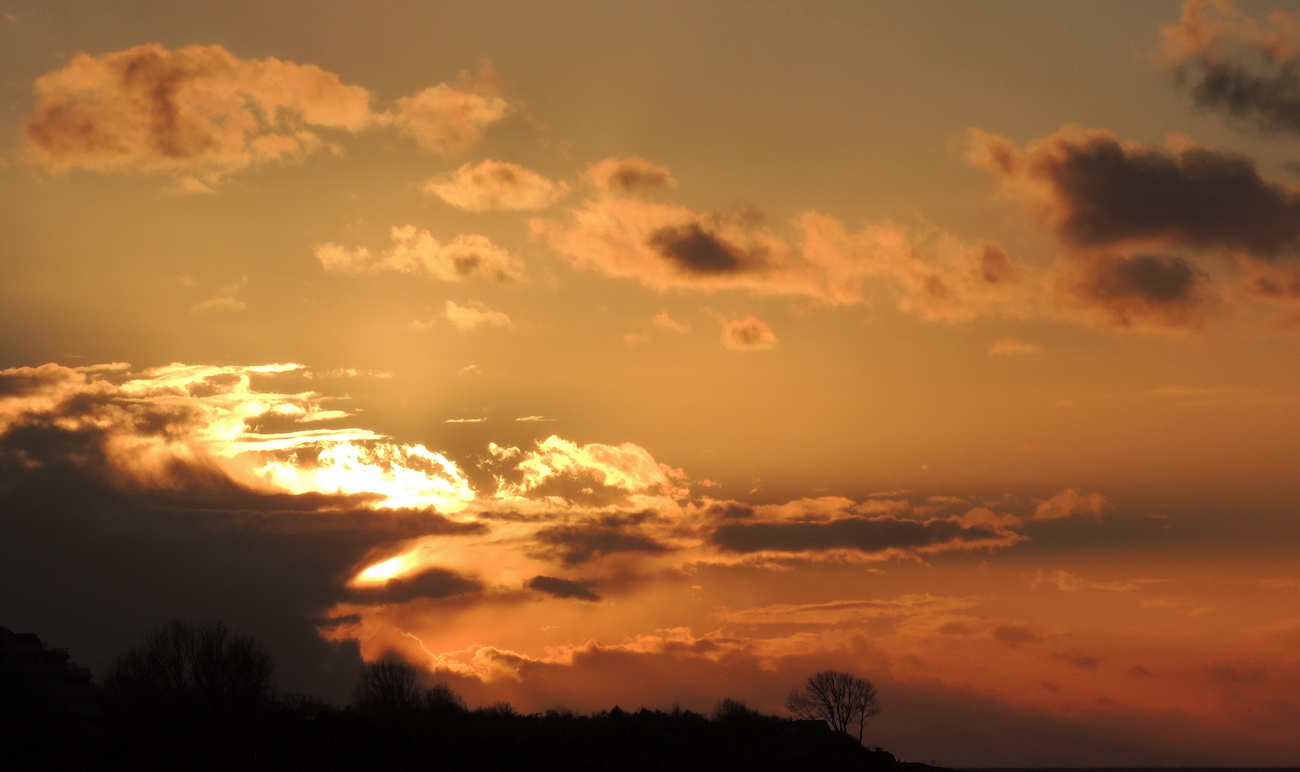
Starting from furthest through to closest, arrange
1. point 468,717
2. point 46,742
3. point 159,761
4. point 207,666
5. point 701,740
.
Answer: point 468,717, point 207,666, point 701,740, point 46,742, point 159,761

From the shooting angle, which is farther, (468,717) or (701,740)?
(468,717)

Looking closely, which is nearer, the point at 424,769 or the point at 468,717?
the point at 424,769

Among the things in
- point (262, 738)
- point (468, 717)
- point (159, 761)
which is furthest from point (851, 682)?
point (159, 761)

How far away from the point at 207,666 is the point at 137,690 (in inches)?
327

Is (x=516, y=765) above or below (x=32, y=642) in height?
below

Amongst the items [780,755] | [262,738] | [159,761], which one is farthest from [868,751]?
[159,761]

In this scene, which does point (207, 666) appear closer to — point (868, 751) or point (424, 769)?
point (424, 769)

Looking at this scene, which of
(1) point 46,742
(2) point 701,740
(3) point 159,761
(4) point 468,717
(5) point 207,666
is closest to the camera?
(3) point 159,761

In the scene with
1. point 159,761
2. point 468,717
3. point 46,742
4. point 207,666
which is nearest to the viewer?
point 159,761

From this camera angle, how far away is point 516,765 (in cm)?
11612

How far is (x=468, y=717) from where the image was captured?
15588 centimetres

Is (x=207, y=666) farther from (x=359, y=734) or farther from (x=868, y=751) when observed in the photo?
(x=868, y=751)

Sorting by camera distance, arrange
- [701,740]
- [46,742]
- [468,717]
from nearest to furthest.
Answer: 1. [46,742]
2. [701,740]
3. [468,717]

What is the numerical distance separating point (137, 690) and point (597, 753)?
5750 cm
